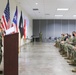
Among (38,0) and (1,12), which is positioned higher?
(38,0)

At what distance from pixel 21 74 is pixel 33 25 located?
19.6 metres

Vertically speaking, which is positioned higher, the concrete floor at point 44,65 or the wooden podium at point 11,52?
the wooden podium at point 11,52

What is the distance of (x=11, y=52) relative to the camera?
3.94m

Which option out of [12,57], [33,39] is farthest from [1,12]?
[33,39]

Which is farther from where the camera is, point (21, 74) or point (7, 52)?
point (21, 74)

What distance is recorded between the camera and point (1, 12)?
767 cm

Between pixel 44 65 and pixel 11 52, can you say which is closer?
pixel 11 52

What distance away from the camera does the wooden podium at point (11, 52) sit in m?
3.90

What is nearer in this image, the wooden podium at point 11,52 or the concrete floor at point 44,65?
the wooden podium at point 11,52

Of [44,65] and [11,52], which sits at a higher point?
[11,52]

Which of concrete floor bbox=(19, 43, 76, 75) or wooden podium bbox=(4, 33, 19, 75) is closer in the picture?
wooden podium bbox=(4, 33, 19, 75)

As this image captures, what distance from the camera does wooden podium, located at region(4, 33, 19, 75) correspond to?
390cm

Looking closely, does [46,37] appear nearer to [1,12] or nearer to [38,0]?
[38,0]

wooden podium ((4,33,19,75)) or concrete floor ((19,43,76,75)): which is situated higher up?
wooden podium ((4,33,19,75))
